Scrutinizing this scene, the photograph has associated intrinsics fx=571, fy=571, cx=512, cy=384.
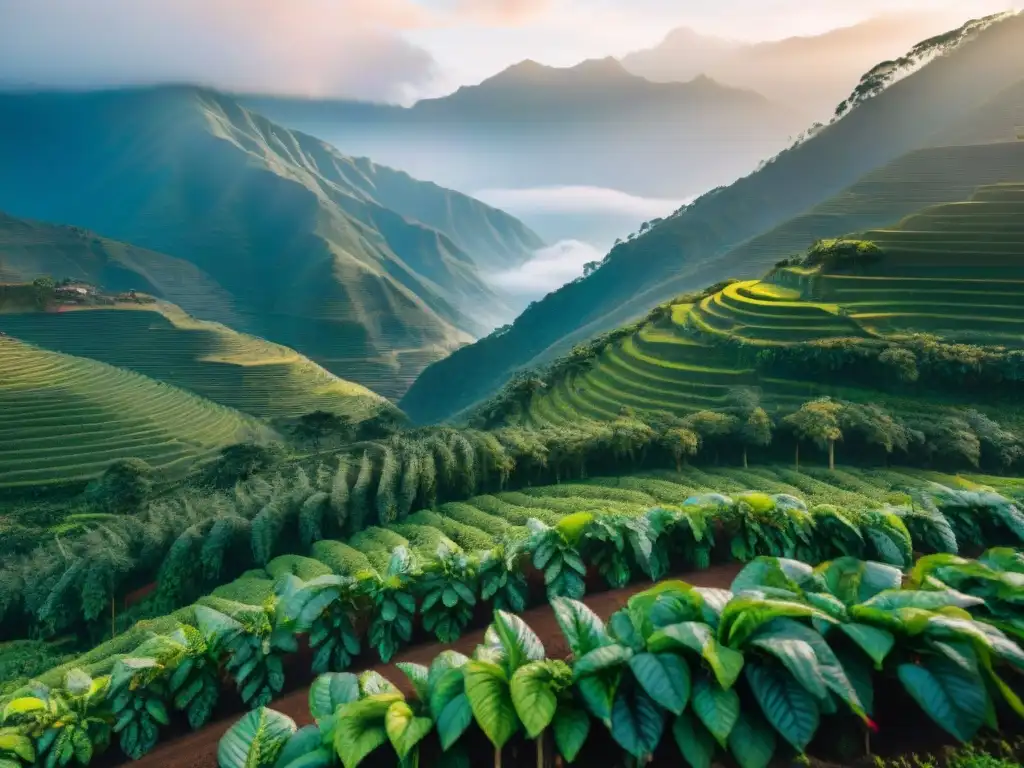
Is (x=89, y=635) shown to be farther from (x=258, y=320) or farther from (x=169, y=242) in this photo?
(x=169, y=242)

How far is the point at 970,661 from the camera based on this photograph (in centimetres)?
283

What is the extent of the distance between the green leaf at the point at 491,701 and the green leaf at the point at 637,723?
0.53 meters

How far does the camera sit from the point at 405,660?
5062 millimetres

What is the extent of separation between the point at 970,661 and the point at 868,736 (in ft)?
2.14

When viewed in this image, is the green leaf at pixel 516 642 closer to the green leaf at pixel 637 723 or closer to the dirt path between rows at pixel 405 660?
the green leaf at pixel 637 723

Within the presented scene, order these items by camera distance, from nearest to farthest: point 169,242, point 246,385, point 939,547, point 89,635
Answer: point 939,547 → point 89,635 → point 246,385 → point 169,242

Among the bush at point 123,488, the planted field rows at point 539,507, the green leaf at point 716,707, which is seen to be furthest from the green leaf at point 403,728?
the bush at point 123,488

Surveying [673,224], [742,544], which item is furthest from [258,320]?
[742,544]

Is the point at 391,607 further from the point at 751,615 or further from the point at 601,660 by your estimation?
the point at 751,615

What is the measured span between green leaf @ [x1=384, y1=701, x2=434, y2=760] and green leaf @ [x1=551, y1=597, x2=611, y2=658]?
905 millimetres

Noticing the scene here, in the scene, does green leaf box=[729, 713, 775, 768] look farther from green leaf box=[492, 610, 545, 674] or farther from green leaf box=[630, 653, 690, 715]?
green leaf box=[492, 610, 545, 674]

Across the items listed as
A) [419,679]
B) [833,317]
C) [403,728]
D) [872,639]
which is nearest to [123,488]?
[419,679]

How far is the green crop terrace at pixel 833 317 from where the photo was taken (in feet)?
95.9

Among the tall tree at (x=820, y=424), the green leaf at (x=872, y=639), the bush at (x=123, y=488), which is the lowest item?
the bush at (x=123, y=488)
